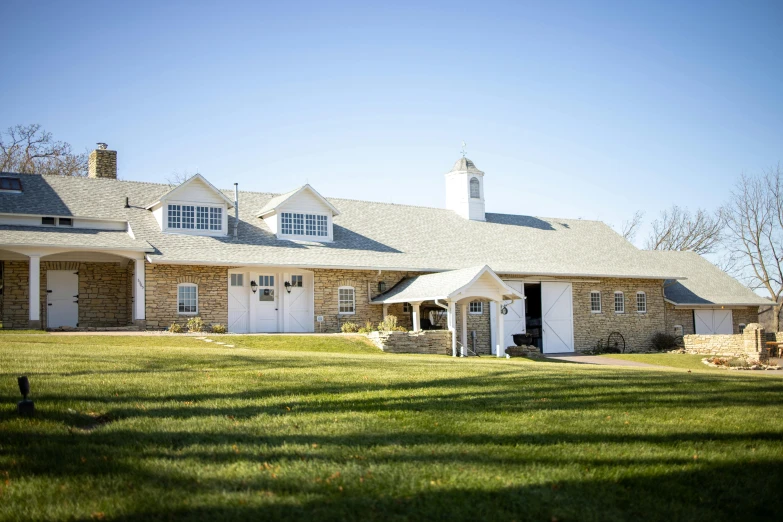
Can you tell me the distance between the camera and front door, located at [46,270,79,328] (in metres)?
22.8

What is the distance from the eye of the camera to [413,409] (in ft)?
24.6

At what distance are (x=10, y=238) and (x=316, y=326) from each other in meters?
10.2

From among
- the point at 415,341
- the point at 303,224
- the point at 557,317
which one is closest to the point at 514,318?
the point at 557,317

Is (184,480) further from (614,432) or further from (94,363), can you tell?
(94,363)

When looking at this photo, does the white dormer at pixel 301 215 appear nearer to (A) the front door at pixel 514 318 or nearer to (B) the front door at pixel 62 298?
(B) the front door at pixel 62 298

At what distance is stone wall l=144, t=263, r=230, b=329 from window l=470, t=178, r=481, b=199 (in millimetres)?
14395

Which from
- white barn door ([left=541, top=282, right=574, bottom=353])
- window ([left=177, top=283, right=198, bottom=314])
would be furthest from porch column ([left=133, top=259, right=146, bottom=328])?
white barn door ([left=541, top=282, right=574, bottom=353])

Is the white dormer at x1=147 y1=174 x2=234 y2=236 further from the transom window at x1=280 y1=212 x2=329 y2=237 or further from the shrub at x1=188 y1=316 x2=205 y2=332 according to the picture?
the shrub at x1=188 y1=316 x2=205 y2=332

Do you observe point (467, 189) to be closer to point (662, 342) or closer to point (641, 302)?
point (641, 302)

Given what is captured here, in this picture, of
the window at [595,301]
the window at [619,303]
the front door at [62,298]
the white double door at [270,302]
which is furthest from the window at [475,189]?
the front door at [62,298]

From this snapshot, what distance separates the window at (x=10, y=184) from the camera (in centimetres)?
2347

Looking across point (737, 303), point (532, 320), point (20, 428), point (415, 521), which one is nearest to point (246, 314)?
point (532, 320)

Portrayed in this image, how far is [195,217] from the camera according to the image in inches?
981

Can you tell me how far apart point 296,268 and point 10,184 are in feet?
33.6
